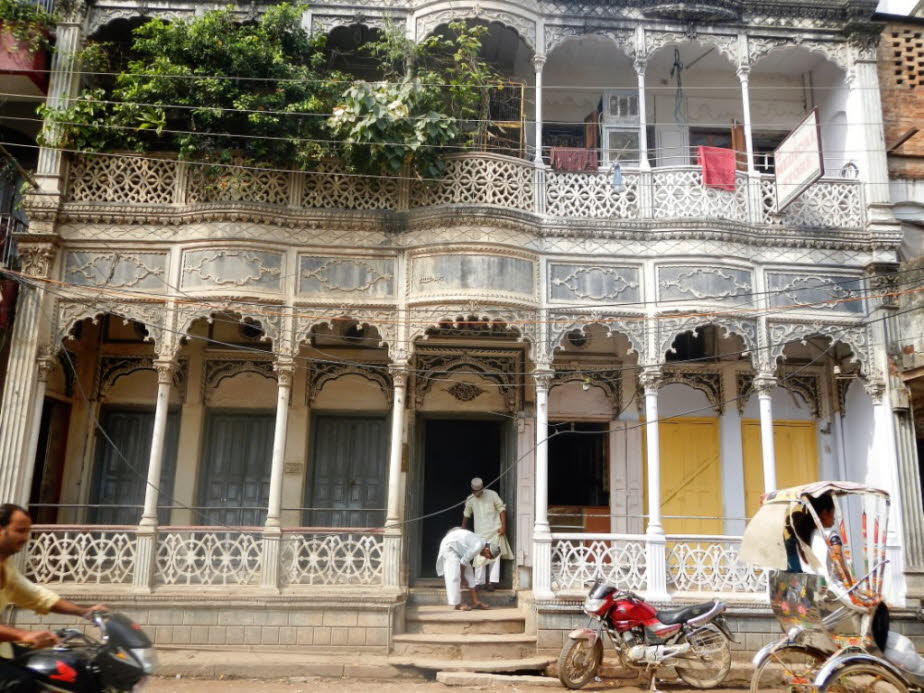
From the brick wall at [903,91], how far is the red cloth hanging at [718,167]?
10.2 feet

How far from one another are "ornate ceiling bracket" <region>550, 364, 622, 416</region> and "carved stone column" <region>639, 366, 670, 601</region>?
182 cm

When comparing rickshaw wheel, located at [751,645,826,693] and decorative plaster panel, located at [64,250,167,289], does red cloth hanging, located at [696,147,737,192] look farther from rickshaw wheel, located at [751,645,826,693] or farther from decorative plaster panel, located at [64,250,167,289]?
decorative plaster panel, located at [64,250,167,289]

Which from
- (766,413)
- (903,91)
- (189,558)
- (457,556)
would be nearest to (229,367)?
(189,558)

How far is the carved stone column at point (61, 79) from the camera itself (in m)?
10.7

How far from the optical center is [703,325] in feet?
35.3

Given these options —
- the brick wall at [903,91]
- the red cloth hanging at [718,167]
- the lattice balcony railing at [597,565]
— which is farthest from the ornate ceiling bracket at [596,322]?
the brick wall at [903,91]

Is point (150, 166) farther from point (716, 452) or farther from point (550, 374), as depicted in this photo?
point (716, 452)

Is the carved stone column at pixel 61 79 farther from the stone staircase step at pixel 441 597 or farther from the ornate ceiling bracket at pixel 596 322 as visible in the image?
the stone staircase step at pixel 441 597

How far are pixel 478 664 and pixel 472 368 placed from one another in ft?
16.0

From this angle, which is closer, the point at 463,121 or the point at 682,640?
the point at 682,640

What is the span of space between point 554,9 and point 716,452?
25.4ft

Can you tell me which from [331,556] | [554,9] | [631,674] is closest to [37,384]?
[331,556]

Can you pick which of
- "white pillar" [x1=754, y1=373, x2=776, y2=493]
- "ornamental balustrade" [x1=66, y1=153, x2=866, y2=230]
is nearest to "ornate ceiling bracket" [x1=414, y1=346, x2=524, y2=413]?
"ornamental balustrade" [x1=66, y1=153, x2=866, y2=230]

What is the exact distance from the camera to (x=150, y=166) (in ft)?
35.9
